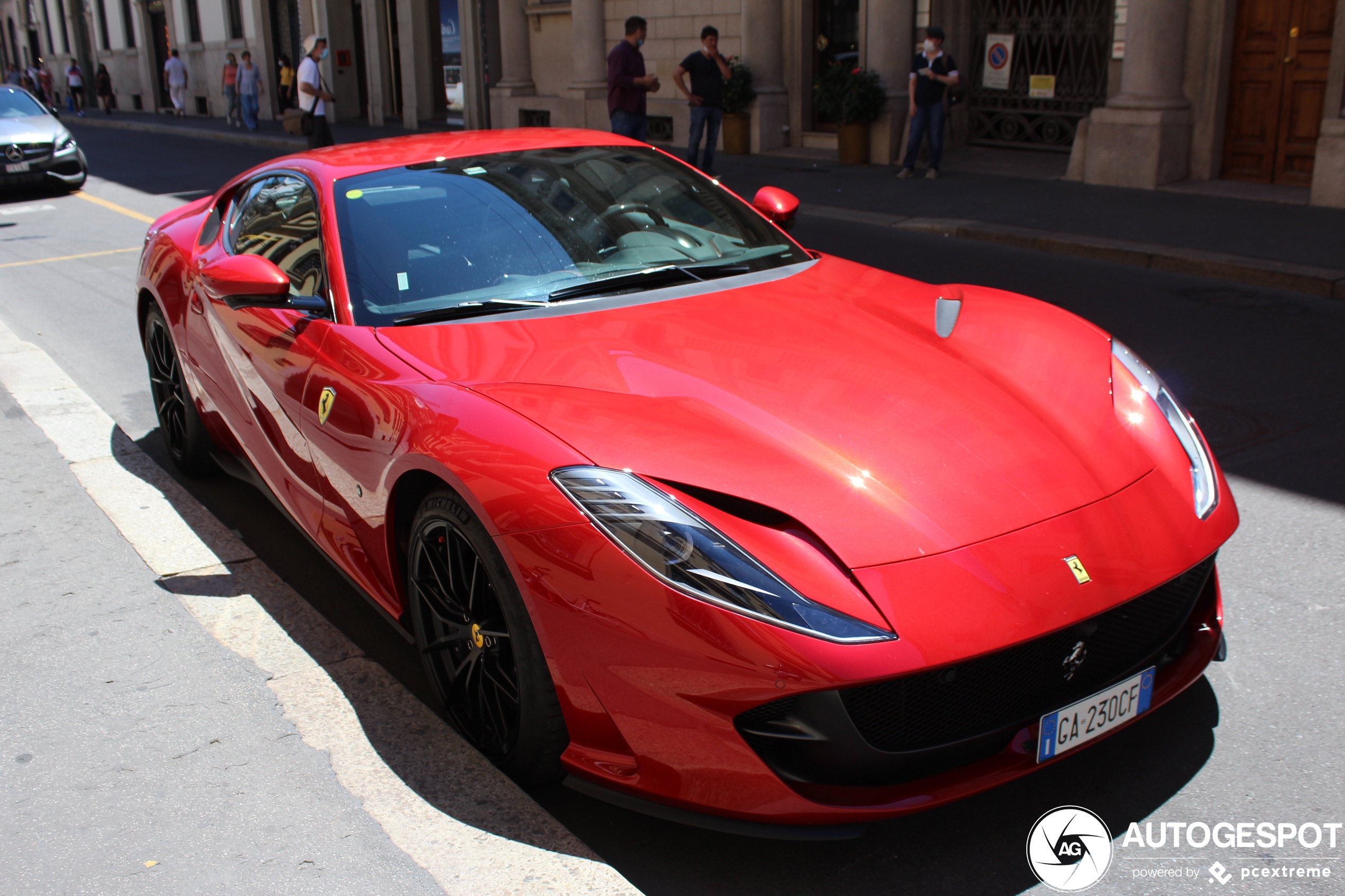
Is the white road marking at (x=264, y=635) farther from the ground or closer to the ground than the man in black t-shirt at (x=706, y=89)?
closer to the ground

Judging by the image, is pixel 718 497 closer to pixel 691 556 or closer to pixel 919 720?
pixel 691 556

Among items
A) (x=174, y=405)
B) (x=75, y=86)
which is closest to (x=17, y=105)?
(x=174, y=405)

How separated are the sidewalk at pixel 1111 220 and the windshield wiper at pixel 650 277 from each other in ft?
19.9

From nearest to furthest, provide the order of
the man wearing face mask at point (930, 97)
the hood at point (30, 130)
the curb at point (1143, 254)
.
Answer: the curb at point (1143, 254), the man wearing face mask at point (930, 97), the hood at point (30, 130)

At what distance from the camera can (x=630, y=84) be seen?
14.4 metres

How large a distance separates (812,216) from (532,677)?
10.3 m

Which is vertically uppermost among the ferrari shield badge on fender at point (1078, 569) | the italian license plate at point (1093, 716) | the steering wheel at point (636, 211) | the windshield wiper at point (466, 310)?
the steering wheel at point (636, 211)

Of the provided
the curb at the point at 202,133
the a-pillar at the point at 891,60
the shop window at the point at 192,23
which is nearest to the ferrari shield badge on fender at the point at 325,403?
the a-pillar at the point at 891,60

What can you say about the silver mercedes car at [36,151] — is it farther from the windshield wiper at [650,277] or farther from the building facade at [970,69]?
the windshield wiper at [650,277]

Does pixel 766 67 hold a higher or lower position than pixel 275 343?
higher

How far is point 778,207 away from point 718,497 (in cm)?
238

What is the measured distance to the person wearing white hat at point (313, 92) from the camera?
61.5 ft

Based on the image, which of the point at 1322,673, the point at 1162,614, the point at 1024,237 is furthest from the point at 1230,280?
the point at 1162,614

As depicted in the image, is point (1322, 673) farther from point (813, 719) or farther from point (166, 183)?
point (166, 183)
